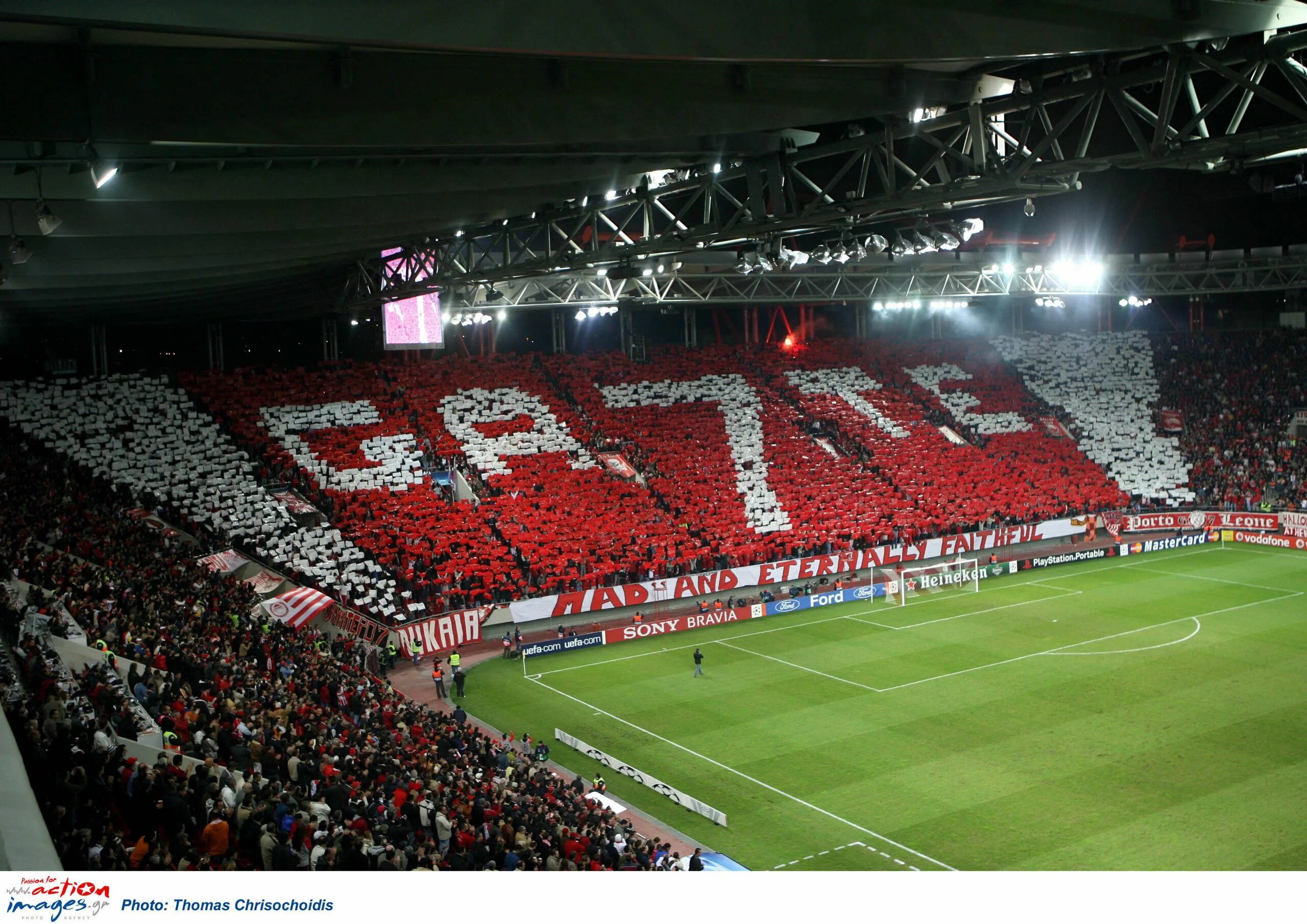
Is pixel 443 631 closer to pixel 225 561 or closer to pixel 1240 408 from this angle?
pixel 225 561

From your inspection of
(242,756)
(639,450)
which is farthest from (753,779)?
(639,450)

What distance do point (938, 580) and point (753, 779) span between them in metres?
20.5

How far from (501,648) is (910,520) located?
1849 centimetres

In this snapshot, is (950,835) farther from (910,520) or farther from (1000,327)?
(1000,327)

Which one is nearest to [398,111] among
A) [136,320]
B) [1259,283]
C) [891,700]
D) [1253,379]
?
[891,700]

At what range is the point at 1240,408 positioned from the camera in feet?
191

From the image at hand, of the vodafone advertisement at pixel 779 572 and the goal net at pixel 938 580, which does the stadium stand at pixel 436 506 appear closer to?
the vodafone advertisement at pixel 779 572

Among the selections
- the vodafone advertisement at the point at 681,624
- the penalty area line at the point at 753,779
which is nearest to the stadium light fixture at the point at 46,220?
the penalty area line at the point at 753,779

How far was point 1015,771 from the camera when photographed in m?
24.1

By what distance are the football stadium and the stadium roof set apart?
55 millimetres

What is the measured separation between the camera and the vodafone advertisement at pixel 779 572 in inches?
1517

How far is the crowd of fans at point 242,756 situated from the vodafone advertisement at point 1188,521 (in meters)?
34.6

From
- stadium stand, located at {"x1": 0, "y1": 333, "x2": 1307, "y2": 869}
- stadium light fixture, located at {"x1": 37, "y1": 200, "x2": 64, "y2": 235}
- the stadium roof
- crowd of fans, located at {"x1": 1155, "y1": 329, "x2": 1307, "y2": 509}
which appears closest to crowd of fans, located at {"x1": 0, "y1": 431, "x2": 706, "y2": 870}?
stadium stand, located at {"x1": 0, "y1": 333, "x2": 1307, "y2": 869}

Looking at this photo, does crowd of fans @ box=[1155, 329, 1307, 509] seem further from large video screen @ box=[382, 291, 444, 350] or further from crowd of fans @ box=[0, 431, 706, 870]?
crowd of fans @ box=[0, 431, 706, 870]
